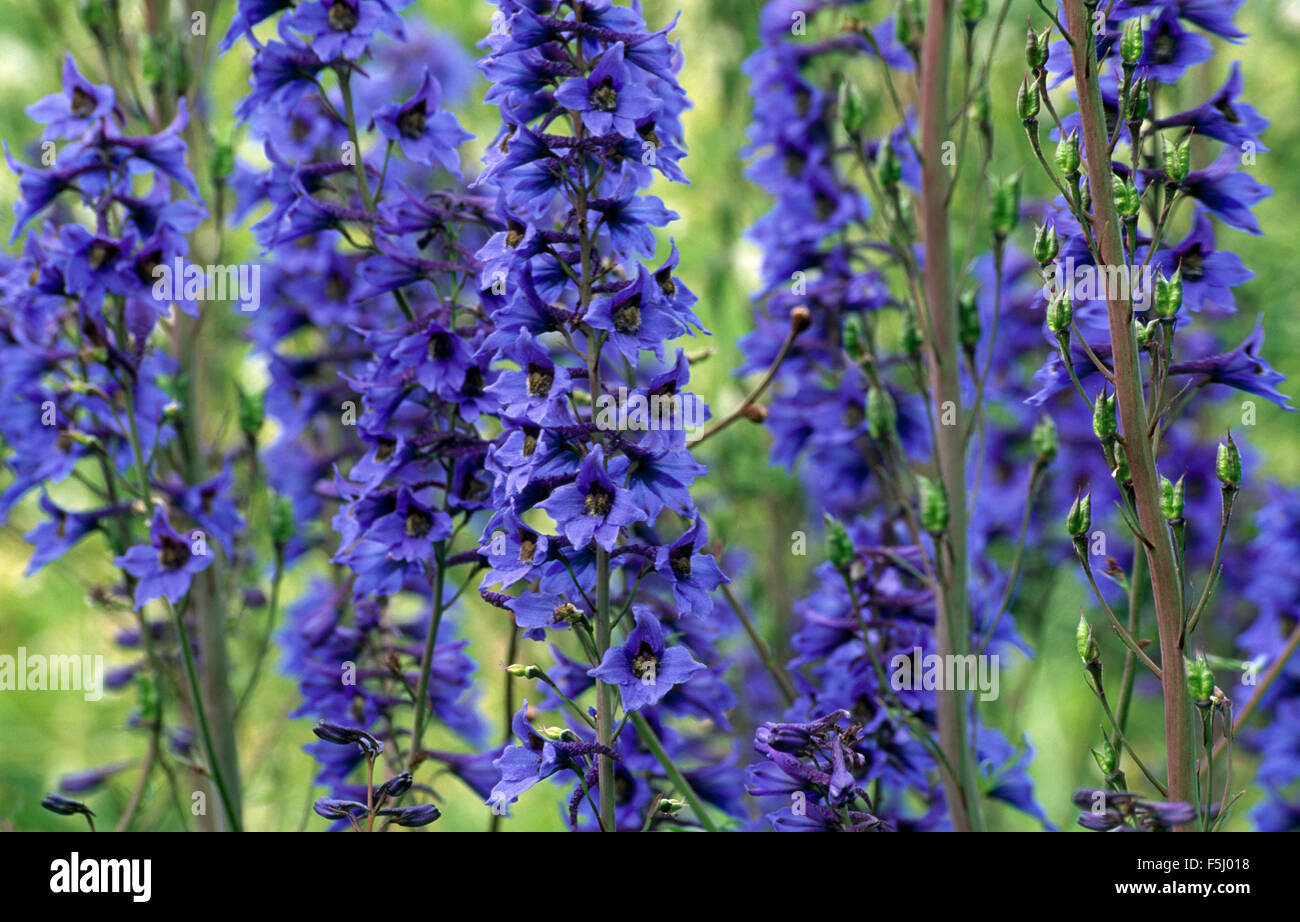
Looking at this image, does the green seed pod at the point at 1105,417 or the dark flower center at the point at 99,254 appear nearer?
the green seed pod at the point at 1105,417

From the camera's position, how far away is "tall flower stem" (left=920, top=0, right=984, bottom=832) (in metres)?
1.75

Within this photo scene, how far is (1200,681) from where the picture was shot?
4.31 ft

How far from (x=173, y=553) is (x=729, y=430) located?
1.43 meters

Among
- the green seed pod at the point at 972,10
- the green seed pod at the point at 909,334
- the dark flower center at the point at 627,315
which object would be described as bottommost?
the dark flower center at the point at 627,315

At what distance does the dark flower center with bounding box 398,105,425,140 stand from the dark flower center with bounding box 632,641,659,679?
79 centimetres

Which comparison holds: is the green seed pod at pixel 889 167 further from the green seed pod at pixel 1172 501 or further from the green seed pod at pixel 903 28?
the green seed pod at pixel 1172 501

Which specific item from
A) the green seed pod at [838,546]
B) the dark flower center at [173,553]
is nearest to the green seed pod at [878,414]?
the green seed pod at [838,546]

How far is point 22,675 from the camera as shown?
2.04m

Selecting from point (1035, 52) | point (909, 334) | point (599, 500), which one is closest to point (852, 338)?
point (909, 334)

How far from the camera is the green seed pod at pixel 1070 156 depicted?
1323mm

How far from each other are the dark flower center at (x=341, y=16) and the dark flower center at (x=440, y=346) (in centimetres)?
42

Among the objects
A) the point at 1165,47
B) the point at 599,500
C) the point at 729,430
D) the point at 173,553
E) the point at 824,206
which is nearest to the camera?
the point at 599,500

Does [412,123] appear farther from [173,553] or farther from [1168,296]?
[1168,296]
